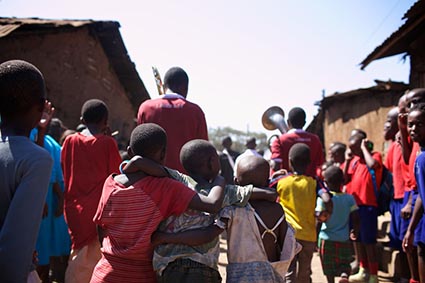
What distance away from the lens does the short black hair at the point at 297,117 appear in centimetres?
503

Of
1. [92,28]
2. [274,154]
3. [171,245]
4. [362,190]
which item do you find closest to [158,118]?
[171,245]

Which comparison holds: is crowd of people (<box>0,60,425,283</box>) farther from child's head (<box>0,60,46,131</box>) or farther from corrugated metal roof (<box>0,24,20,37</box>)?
corrugated metal roof (<box>0,24,20,37</box>)

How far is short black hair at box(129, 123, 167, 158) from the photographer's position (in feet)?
8.29

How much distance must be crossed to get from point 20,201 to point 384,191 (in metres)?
5.07

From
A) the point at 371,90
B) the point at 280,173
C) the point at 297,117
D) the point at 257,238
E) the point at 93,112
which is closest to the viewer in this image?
the point at 257,238

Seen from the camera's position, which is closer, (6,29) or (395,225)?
(395,225)

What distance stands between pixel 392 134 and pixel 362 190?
0.80 m

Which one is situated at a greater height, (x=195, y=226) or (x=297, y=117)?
(x=297, y=117)

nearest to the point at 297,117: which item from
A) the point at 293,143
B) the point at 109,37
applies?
the point at 293,143

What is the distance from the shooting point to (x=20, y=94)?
1610 mm

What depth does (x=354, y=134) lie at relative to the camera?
5.70m

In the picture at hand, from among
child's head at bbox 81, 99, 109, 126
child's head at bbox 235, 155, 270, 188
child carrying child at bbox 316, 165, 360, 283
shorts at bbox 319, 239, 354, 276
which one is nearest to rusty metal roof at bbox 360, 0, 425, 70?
child carrying child at bbox 316, 165, 360, 283

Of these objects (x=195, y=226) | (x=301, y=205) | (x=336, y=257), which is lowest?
(x=336, y=257)

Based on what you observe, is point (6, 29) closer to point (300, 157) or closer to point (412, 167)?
point (300, 157)
